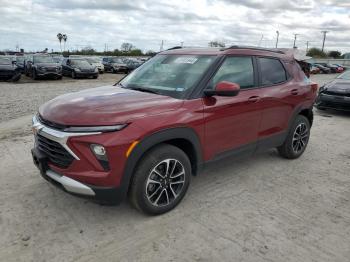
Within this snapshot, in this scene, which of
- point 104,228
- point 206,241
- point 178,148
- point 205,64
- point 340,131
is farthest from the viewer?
point 340,131

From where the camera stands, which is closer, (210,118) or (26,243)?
(26,243)

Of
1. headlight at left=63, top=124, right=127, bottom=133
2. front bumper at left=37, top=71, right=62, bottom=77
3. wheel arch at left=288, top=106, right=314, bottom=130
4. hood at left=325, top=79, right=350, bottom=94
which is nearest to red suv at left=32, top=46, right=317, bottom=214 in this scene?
headlight at left=63, top=124, right=127, bottom=133

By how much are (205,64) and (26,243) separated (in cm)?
271

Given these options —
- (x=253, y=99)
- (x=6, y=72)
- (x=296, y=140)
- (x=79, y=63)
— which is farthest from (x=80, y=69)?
(x=253, y=99)

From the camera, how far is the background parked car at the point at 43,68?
20.4 metres

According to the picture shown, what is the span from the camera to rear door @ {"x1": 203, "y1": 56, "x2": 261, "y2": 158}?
3.80 metres

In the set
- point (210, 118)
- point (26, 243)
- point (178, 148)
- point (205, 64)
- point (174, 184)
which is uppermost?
point (205, 64)

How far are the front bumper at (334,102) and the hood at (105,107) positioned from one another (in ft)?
24.6

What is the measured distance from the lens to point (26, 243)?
119 inches

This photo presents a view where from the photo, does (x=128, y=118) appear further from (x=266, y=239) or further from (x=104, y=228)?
(x=266, y=239)

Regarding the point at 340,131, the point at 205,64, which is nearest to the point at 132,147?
the point at 205,64

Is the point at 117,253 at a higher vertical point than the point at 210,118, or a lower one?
lower

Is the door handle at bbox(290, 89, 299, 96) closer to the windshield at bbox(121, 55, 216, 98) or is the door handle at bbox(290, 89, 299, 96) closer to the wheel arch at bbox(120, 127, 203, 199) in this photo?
the windshield at bbox(121, 55, 216, 98)

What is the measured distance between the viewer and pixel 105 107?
10.6 feet
